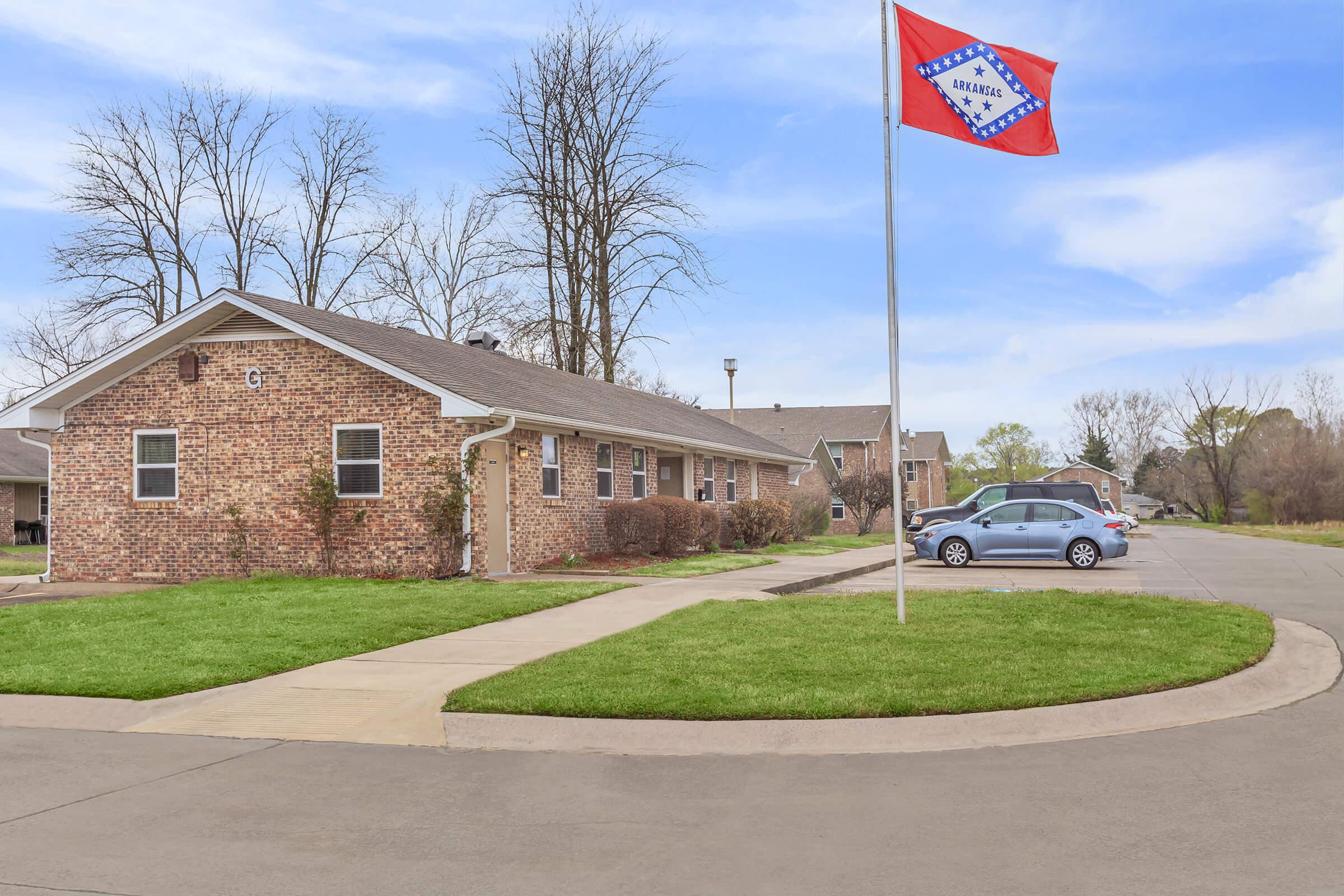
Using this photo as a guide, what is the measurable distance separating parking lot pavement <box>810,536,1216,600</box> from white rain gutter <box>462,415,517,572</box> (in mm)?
5593

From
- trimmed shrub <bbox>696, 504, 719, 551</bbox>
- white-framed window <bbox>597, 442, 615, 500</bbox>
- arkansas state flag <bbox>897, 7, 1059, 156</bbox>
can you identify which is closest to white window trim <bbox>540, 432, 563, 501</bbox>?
white-framed window <bbox>597, 442, 615, 500</bbox>

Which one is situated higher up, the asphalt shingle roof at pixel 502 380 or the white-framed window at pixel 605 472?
the asphalt shingle roof at pixel 502 380

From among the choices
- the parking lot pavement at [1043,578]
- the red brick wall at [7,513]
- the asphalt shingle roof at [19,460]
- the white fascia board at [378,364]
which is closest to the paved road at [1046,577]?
the parking lot pavement at [1043,578]

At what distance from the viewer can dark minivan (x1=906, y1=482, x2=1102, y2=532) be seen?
89.1 ft

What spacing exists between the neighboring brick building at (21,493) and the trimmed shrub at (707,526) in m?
24.5

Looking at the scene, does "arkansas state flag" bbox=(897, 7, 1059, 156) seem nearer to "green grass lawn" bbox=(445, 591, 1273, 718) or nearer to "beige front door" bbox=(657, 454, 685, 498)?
"green grass lawn" bbox=(445, 591, 1273, 718)

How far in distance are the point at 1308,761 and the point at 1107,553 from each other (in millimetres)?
16048

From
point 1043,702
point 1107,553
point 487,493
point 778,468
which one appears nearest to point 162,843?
point 1043,702

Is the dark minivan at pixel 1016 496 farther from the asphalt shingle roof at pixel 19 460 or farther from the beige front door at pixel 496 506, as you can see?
the asphalt shingle roof at pixel 19 460

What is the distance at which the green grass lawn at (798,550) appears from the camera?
2677 cm

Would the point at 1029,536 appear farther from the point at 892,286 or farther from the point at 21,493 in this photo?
the point at 21,493

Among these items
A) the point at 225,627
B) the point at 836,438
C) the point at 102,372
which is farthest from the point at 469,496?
the point at 836,438

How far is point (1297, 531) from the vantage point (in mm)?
52125

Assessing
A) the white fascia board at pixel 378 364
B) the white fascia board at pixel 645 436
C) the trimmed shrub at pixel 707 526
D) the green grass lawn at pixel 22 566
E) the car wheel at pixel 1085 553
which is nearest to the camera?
the white fascia board at pixel 378 364
